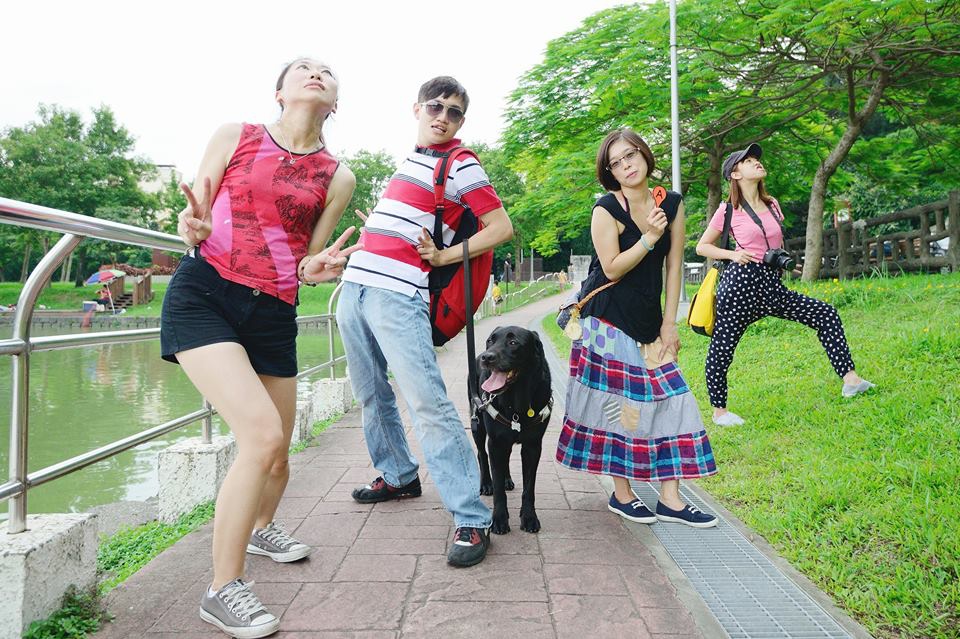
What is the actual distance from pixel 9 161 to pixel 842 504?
153 feet

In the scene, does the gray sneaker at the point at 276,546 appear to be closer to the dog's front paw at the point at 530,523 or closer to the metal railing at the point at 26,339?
the metal railing at the point at 26,339

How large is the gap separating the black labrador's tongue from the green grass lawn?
1.37 meters

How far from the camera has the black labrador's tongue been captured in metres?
2.98

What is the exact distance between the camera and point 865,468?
341 centimetres

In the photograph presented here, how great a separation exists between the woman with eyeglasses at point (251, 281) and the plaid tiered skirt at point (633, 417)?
4.53 ft

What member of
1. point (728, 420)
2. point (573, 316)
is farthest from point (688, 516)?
point (728, 420)

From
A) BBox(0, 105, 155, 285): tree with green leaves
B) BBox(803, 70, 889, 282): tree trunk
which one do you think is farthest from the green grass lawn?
BBox(0, 105, 155, 285): tree with green leaves

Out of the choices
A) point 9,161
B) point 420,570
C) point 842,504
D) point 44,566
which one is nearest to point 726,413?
point 842,504

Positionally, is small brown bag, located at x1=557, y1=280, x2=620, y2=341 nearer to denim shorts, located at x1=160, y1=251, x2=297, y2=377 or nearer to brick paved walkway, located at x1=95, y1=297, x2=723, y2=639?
brick paved walkway, located at x1=95, y1=297, x2=723, y2=639

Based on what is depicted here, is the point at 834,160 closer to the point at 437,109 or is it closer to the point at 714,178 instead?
the point at 714,178

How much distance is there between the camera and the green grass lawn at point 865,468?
7.83ft

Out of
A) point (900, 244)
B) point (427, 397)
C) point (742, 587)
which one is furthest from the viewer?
point (900, 244)

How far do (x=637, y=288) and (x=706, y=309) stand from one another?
1.83 metres

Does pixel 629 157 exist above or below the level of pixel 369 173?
below
